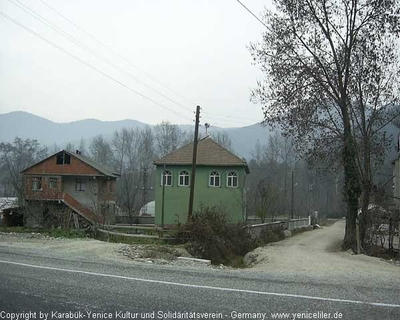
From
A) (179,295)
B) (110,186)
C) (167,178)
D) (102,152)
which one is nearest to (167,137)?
(102,152)

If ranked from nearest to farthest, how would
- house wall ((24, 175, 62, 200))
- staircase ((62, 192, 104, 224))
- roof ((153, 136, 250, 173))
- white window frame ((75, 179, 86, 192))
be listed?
house wall ((24, 175, 62, 200)) → staircase ((62, 192, 104, 224)) → roof ((153, 136, 250, 173)) → white window frame ((75, 179, 86, 192))

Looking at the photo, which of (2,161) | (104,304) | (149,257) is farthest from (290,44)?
(2,161)

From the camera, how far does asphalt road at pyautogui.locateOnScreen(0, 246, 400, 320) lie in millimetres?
6688

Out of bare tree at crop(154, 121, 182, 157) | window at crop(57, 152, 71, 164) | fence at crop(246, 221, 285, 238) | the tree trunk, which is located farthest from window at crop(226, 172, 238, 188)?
bare tree at crop(154, 121, 182, 157)

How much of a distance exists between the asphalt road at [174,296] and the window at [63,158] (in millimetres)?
40357

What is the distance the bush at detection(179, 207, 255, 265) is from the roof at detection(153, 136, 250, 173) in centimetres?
1719

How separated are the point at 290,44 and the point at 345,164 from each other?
7.07m

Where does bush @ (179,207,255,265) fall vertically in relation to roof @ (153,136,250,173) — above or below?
below

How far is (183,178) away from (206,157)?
316 cm

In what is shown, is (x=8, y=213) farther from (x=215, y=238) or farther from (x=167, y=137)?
(x=167, y=137)

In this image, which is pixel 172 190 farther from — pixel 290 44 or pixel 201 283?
pixel 201 283

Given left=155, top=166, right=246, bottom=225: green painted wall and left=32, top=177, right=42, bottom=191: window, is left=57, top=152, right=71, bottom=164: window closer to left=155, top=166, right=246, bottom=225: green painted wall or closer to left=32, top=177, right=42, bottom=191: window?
left=32, top=177, right=42, bottom=191: window

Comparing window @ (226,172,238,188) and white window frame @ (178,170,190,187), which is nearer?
window @ (226,172,238,188)

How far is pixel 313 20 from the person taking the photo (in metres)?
24.1
